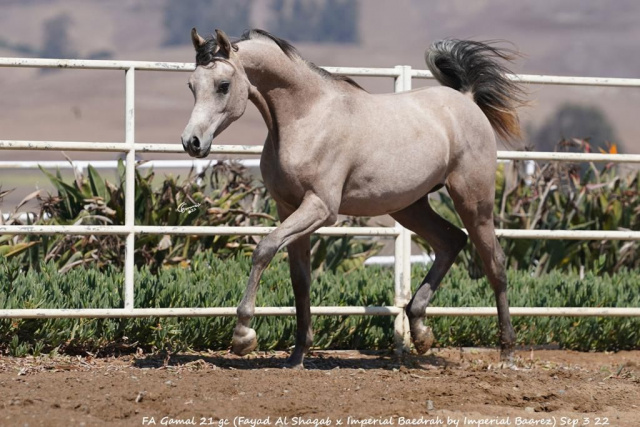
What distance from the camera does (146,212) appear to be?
7867mm

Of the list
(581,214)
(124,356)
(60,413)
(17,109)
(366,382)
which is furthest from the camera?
(17,109)

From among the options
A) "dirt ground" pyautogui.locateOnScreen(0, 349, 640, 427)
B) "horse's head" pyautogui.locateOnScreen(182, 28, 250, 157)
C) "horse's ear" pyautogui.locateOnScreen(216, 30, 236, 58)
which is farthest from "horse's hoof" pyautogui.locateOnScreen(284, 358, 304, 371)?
"horse's ear" pyautogui.locateOnScreen(216, 30, 236, 58)

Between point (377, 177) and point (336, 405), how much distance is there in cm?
149

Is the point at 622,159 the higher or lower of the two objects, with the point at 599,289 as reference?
higher

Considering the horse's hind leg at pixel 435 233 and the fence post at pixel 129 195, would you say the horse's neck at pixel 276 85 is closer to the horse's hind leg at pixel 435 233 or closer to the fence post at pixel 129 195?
the fence post at pixel 129 195

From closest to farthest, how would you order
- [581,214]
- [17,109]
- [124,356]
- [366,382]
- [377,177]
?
[366,382] < [377,177] < [124,356] < [581,214] < [17,109]

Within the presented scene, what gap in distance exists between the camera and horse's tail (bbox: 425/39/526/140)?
6.55 metres

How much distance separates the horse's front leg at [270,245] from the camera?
5.25m

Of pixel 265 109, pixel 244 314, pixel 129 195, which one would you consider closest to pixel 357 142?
pixel 265 109

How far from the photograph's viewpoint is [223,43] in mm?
5180

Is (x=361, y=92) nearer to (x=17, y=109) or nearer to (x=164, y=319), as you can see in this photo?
(x=164, y=319)

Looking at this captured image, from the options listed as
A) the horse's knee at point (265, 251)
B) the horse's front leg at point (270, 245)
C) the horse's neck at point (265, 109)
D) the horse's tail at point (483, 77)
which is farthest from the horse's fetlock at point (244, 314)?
the horse's tail at point (483, 77)

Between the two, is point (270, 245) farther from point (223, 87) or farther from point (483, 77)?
point (483, 77)


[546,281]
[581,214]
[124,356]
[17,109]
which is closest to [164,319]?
[124,356]
